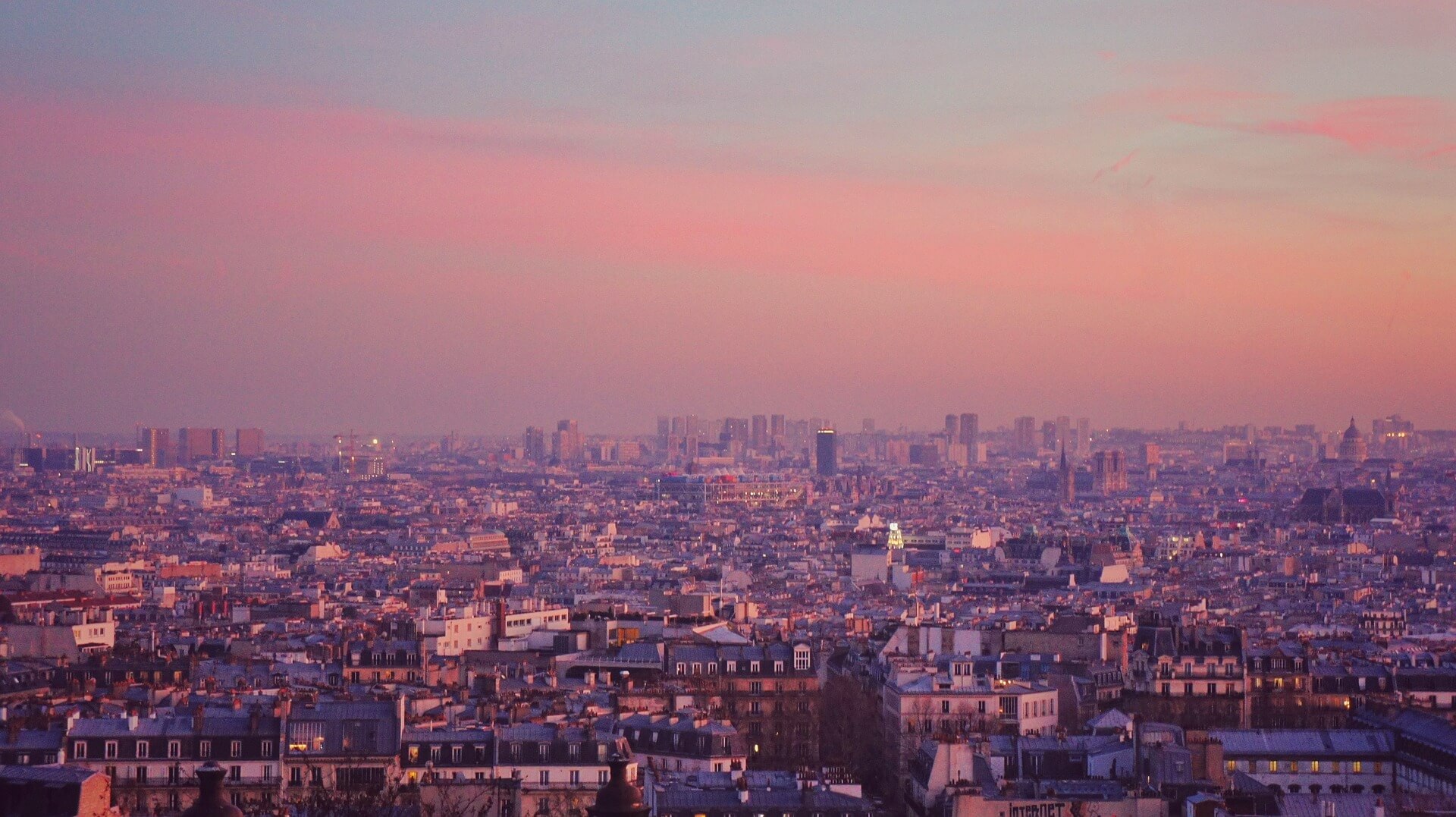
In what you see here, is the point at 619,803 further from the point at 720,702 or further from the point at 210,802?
the point at 720,702

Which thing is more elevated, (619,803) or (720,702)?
(619,803)

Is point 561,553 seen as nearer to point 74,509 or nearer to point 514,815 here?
point 74,509

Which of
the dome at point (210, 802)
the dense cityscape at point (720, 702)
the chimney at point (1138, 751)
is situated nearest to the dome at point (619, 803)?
the dense cityscape at point (720, 702)

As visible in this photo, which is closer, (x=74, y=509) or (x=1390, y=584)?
(x=1390, y=584)

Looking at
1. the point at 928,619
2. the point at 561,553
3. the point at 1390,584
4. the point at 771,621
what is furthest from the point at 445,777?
the point at 561,553

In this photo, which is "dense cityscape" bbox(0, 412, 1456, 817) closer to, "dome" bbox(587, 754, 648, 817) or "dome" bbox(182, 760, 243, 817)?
"dome" bbox(587, 754, 648, 817)

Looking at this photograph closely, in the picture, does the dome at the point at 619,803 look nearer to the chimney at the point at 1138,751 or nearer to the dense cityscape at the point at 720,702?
the dense cityscape at the point at 720,702

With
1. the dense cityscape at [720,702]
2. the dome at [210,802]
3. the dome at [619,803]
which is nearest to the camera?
the dome at [619,803]

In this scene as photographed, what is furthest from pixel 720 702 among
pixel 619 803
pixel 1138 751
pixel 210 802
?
pixel 619 803

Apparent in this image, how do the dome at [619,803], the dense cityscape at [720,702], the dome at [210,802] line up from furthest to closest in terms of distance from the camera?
1. the dense cityscape at [720,702]
2. the dome at [210,802]
3. the dome at [619,803]

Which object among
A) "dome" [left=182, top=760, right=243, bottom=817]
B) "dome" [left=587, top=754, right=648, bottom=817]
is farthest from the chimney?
"dome" [left=587, top=754, right=648, bottom=817]

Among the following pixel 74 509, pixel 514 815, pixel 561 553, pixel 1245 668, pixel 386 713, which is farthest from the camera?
pixel 74 509
